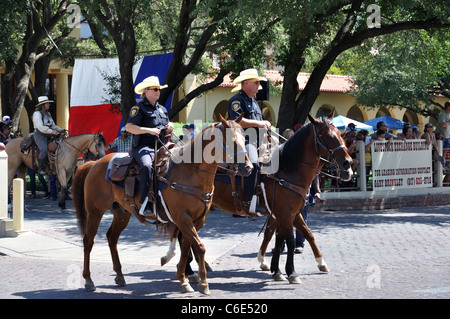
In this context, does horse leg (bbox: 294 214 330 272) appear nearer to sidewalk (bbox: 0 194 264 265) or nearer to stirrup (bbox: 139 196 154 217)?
sidewalk (bbox: 0 194 264 265)

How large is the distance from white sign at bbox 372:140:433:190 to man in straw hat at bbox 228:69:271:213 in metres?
9.11

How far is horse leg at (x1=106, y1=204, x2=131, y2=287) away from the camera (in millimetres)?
8703

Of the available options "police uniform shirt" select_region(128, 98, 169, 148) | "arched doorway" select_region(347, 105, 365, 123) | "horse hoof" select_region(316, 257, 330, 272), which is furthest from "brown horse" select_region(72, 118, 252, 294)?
"arched doorway" select_region(347, 105, 365, 123)

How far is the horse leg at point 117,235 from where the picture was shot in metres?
8.70

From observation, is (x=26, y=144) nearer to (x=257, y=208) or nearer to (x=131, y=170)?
(x=131, y=170)

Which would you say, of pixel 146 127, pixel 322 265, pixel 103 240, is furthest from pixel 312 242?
pixel 103 240

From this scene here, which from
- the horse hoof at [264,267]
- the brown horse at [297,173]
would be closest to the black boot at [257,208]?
the brown horse at [297,173]

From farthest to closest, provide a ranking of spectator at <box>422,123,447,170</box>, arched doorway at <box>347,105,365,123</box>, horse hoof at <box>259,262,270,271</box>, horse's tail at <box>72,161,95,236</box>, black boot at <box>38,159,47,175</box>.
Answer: arched doorway at <box>347,105,365,123</box>, spectator at <box>422,123,447,170</box>, black boot at <box>38,159,47,175</box>, horse hoof at <box>259,262,270,271</box>, horse's tail at <box>72,161,95,236</box>

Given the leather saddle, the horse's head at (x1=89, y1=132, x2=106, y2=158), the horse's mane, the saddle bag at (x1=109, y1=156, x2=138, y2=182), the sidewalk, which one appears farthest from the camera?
the horse's head at (x1=89, y1=132, x2=106, y2=158)

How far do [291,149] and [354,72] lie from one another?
37505 mm

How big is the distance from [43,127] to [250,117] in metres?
8.99

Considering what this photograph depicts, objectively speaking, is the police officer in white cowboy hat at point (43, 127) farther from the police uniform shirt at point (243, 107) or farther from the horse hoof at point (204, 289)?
the horse hoof at point (204, 289)

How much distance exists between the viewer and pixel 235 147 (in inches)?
309

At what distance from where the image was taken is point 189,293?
813 cm
